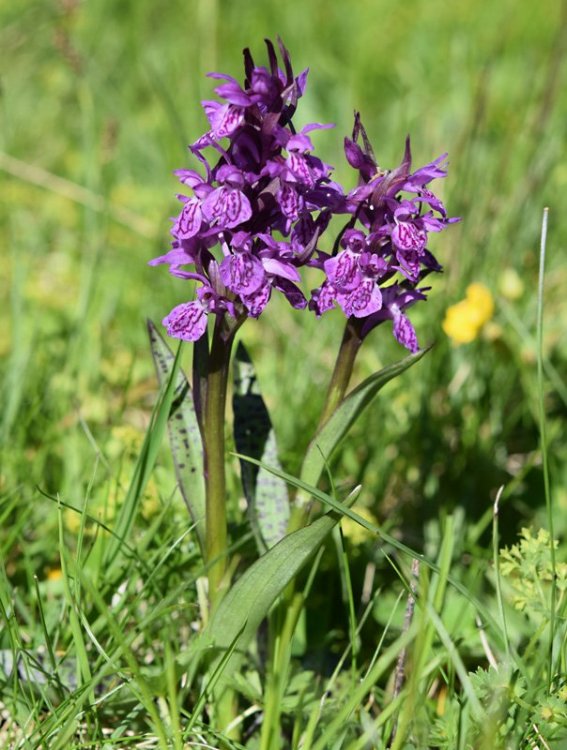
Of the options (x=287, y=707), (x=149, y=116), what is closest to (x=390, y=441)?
(x=287, y=707)

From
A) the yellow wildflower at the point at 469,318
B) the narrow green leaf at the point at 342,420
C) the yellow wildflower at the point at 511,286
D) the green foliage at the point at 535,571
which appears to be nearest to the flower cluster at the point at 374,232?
the narrow green leaf at the point at 342,420

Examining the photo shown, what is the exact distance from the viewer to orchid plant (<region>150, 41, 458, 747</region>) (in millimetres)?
1263

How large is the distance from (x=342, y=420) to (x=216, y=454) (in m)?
0.23

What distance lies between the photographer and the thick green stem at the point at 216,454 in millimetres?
1393

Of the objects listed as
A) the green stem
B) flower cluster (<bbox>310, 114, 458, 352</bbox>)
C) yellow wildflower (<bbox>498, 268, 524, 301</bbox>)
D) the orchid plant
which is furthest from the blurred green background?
flower cluster (<bbox>310, 114, 458, 352</bbox>)

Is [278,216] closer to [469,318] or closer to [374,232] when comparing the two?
[374,232]

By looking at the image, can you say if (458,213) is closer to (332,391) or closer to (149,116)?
(332,391)

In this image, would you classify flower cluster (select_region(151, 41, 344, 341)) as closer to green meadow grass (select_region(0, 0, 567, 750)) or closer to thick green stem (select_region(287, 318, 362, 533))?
thick green stem (select_region(287, 318, 362, 533))

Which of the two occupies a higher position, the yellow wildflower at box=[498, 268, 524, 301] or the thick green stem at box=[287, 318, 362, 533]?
the yellow wildflower at box=[498, 268, 524, 301]

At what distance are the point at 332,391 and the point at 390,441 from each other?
3.15 feet

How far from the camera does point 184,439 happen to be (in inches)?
63.4

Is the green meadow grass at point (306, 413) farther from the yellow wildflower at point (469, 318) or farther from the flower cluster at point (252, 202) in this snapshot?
the flower cluster at point (252, 202)

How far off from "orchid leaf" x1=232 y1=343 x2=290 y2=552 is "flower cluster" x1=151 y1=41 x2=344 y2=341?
0.33 meters

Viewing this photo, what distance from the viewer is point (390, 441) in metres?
2.41
